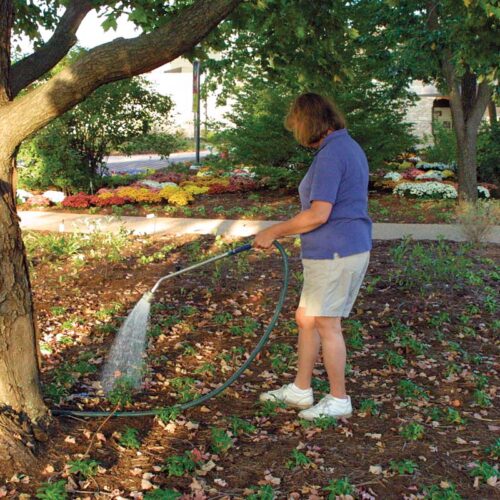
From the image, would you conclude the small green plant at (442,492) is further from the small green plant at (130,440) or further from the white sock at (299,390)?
the small green plant at (130,440)

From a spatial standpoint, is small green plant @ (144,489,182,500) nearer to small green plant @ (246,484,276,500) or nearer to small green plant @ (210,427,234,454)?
small green plant @ (246,484,276,500)

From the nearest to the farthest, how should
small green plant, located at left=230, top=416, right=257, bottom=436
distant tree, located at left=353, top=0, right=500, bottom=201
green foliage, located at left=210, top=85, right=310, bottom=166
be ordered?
small green plant, located at left=230, top=416, right=257, bottom=436 → distant tree, located at left=353, top=0, right=500, bottom=201 → green foliage, located at left=210, top=85, right=310, bottom=166

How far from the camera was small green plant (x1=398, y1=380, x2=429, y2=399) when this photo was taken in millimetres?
3785

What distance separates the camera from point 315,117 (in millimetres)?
3158

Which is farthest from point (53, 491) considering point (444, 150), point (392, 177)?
point (444, 150)

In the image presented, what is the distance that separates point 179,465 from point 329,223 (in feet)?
4.09

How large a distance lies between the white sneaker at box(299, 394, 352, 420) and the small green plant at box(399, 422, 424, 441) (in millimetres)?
286

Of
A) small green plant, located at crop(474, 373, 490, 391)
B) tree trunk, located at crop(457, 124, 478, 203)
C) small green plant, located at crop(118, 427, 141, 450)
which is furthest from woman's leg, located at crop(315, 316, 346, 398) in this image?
tree trunk, located at crop(457, 124, 478, 203)

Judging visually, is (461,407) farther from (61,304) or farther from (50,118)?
(61,304)

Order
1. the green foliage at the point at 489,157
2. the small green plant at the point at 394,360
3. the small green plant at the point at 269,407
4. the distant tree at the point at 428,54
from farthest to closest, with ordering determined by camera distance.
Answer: the green foliage at the point at 489,157 < the distant tree at the point at 428,54 < the small green plant at the point at 394,360 < the small green plant at the point at 269,407

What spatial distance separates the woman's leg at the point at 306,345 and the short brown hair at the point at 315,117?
2.79ft

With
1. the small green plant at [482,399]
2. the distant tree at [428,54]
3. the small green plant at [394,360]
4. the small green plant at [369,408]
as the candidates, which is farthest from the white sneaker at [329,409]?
the distant tree at [428,54]

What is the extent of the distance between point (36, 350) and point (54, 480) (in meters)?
0.64

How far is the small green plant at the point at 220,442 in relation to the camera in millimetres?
3068
